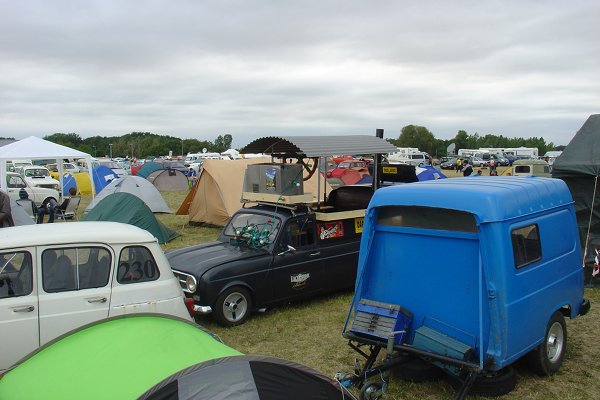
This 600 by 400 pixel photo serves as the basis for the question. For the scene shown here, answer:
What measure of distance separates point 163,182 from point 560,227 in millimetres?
23498

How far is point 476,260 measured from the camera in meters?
4.62

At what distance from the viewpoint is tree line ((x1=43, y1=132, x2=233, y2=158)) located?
9800 centimetres

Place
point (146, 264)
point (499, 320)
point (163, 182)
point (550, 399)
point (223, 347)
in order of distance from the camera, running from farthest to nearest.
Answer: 1. point (163, 182)
2. point (146, 264)
3. point (550, 399)
4. point (499, 320)
5. point (223, 347)

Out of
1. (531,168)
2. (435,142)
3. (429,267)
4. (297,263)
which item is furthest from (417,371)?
(435,142)

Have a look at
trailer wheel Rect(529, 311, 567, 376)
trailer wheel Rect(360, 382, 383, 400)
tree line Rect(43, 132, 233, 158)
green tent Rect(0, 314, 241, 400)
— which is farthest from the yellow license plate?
tree line Rect(43, 132, 233, 158)

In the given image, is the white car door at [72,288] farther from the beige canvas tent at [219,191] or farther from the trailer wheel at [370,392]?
the beige canvas tent at [219,191]

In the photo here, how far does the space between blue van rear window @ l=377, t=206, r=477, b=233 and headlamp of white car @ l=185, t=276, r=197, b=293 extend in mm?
2969

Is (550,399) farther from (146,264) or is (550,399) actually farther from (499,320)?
(146,264)

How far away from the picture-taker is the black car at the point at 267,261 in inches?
279

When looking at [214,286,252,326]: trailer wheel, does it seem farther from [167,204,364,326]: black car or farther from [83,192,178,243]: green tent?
[83,192,178,243]: green tent

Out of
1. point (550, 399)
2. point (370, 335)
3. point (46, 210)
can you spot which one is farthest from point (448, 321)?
point (46, 210)

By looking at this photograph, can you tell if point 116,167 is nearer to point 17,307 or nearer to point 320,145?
point 320,145

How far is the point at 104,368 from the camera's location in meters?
3.40

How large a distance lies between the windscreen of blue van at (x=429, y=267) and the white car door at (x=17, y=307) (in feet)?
10.8
